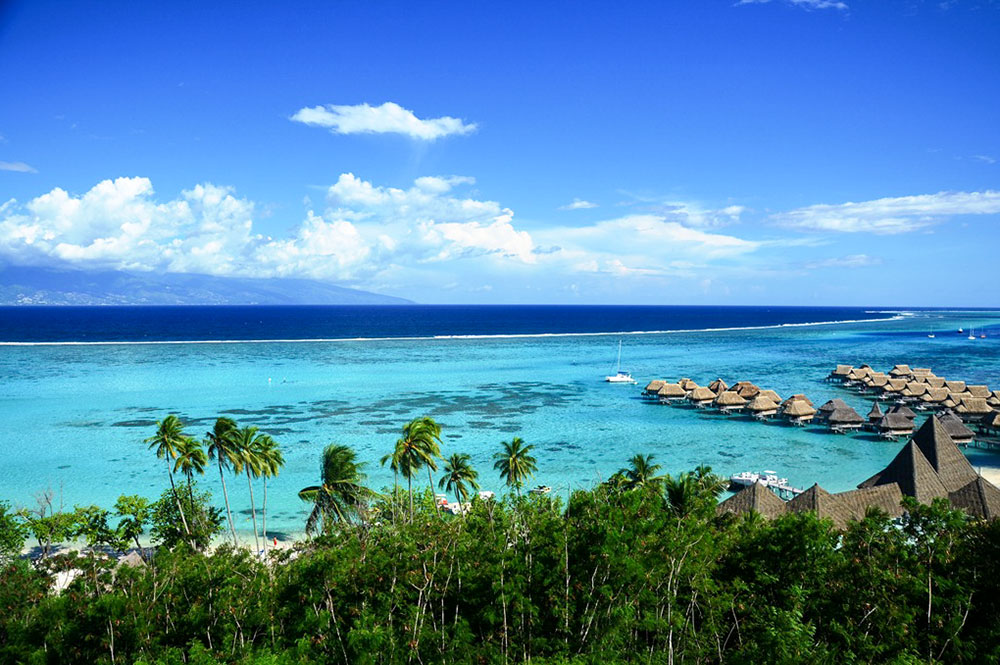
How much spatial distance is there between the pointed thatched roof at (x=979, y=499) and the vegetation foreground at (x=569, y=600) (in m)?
9.50

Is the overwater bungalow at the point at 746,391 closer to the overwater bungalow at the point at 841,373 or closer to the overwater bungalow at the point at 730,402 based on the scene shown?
the overwater bungalow at the point at 730,402

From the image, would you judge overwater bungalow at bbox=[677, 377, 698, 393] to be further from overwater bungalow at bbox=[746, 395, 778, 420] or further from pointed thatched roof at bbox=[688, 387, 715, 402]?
overwater bungalow at bbox=[746, 395, 778, 420]

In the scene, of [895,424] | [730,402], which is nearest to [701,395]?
[730,402]

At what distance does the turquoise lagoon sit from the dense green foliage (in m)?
11.8

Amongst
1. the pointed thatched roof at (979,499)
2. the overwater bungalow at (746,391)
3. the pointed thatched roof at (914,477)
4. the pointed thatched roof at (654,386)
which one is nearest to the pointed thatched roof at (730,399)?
the overwater bungalow at (746,391)

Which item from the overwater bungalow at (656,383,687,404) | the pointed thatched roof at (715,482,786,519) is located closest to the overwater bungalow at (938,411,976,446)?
the overwater bungalow at (656,383,687,404)

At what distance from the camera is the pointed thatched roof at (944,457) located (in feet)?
72.3

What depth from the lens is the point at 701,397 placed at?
1646 inches

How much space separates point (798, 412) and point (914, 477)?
16267 millimetres

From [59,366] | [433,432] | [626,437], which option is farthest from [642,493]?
[59,366]

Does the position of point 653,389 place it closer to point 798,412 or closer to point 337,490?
point 798,412

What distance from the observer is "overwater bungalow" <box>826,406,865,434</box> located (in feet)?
113

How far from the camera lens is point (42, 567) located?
47.0 ft

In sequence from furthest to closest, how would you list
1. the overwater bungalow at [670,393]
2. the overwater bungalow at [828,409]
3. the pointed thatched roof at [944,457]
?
the overwater bungalow at [670,393] < the overwater bungalow at [828,409] < the pointed thatched roof at [944,457]
